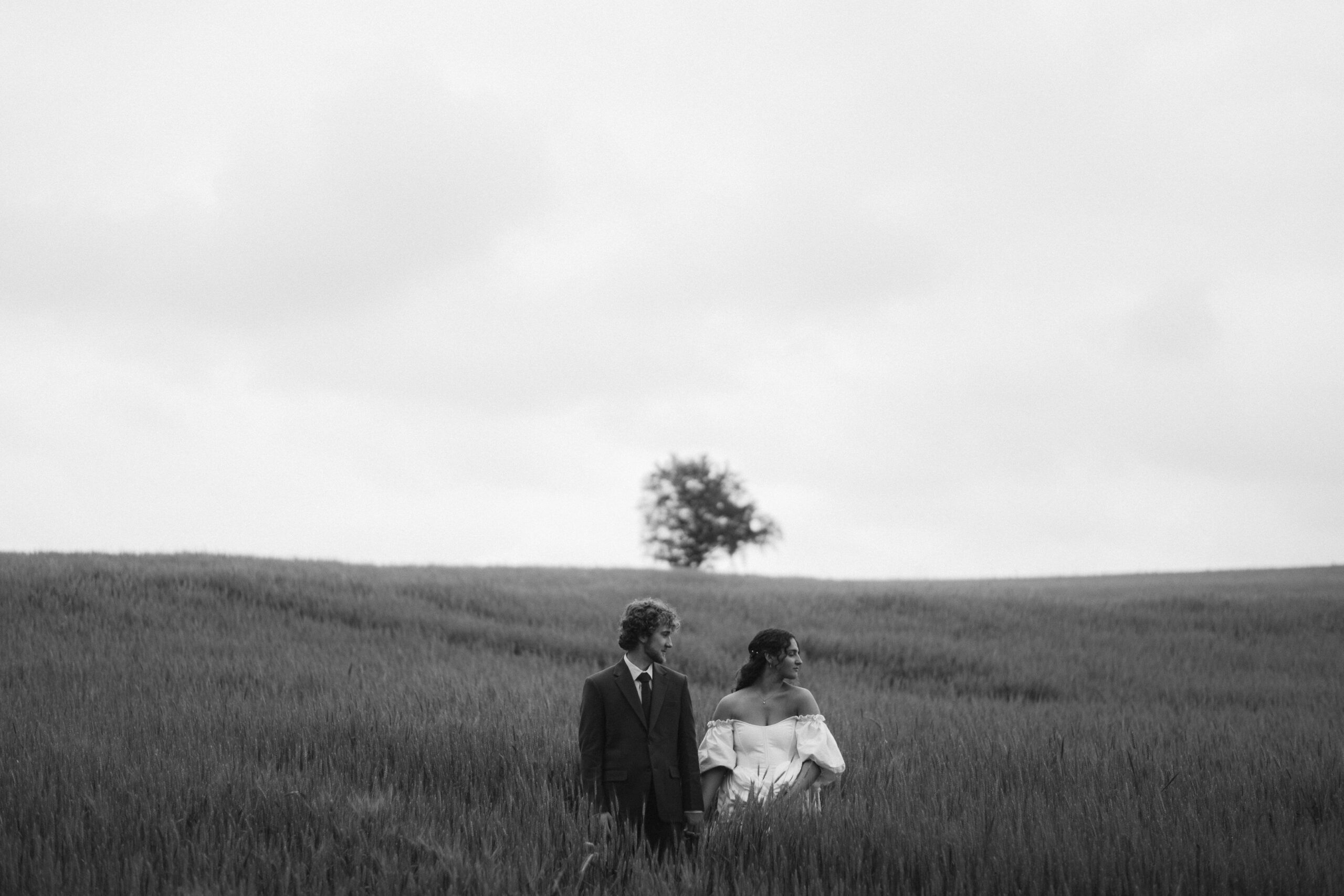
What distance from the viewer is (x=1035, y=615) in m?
22.6

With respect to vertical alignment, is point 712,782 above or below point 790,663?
below

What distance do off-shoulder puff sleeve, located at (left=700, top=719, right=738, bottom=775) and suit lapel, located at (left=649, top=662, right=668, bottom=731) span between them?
121 centimetres

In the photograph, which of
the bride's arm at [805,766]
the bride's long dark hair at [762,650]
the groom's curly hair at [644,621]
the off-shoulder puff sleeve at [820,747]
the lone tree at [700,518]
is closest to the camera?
the groom's curly hair at [644,621]

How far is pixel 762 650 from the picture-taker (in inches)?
278

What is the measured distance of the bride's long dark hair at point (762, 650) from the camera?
7.02 metres

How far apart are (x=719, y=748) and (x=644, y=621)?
5.63 feet

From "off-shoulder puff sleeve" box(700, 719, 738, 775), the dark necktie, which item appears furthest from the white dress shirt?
"off-shoulder puff sleeve" box(700, 719, 738, 775)

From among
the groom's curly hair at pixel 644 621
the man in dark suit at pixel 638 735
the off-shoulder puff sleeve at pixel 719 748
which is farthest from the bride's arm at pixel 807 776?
the groom's curly hair at pixel 644 621

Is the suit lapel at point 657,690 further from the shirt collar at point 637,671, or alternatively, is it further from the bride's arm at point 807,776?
the bride's arm at point 807,776

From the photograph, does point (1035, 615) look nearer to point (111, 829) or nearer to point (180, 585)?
point (180, 585)

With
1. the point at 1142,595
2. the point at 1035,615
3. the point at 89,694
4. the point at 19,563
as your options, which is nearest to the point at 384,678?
the point at 89,694

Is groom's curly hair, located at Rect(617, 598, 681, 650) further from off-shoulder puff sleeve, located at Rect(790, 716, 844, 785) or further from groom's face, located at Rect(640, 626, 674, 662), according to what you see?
off-shoulder puff sleeve, located at Rect(790, 716, 844, 785)

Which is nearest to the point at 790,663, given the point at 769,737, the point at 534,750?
the point at 769,737

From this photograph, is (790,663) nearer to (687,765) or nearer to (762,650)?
(762,650)
